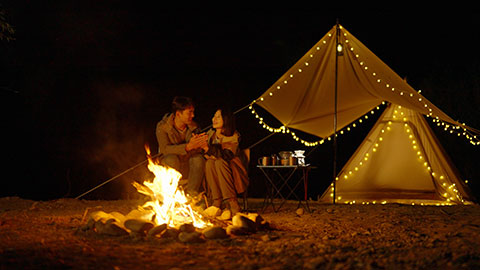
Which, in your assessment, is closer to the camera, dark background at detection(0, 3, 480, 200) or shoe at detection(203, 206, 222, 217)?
shoe at detection(203, 206, 222, 217)

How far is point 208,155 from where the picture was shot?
13.8 feet

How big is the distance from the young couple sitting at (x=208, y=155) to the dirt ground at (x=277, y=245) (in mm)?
465

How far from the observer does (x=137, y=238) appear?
314 cm

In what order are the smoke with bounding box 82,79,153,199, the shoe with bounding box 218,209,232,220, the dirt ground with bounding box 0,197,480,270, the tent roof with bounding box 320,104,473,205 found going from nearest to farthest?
the dirt ground with bounding box 0,197,480,270, the shoe with bounding box 218,209,232,220, the tent roof with bounding box 320,104,473,205, the smoke with bounding box 82,79,153,199

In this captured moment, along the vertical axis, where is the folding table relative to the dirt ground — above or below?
above

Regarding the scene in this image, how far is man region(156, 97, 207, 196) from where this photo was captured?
4.14 meters

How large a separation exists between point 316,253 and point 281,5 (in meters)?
8.48

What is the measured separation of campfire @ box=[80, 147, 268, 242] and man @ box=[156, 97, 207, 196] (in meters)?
0.16

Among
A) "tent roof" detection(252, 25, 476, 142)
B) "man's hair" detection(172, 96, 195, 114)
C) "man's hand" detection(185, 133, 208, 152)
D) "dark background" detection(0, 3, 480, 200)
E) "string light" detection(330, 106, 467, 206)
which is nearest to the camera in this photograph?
"man's hand" detection(185, 133, 208, 152)

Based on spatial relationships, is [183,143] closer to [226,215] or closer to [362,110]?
[226,215]

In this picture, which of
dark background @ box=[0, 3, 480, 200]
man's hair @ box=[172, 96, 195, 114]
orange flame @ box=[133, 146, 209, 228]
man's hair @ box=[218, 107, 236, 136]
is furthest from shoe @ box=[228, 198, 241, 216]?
dark background @ box=[0, 3, 480, 200]

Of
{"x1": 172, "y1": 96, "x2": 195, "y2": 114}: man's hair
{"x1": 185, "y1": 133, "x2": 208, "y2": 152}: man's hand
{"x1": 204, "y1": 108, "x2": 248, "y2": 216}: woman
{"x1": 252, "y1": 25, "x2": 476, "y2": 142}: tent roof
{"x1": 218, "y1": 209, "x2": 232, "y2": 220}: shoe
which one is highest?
{"x1": 252, "y1": 25, "x2": 476, "y2": 142}: tent roof

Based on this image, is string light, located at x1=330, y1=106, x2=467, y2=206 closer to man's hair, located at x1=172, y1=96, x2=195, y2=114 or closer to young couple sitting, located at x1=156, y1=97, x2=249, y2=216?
young couple sitting, located at x1=156, y1=97, x2=249, y2=216

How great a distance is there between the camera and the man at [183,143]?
Answer: 163 inches
